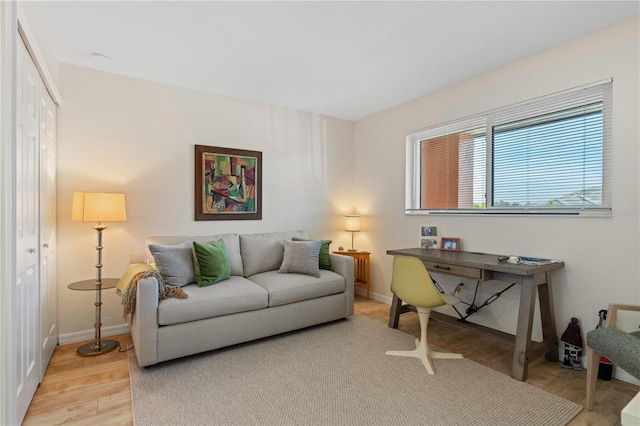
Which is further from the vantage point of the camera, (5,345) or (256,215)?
(256,215)

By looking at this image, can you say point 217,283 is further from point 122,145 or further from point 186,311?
point 122,145

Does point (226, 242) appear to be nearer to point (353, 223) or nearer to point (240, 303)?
point (240, 303)

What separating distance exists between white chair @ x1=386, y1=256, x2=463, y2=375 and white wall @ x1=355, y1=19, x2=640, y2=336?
2.93 ft

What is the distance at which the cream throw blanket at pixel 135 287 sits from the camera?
247 centimetres

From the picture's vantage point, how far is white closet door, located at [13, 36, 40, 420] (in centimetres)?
172

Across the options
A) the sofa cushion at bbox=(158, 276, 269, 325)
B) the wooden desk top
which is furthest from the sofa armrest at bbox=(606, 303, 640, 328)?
the sofa cushion at bbox=(158, 276, 269, 325)

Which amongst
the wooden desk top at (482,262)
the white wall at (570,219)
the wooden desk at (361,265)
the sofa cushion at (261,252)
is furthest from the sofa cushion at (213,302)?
the white wall at (570,219)

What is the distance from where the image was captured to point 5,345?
1302mm

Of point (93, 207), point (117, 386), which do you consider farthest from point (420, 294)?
point (93, 207)

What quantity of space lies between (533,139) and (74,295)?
14.5 feet

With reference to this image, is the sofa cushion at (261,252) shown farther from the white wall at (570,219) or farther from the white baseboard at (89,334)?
the white wall at (570,219)

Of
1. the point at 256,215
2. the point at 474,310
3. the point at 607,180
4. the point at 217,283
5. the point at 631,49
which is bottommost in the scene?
the point at 474,310

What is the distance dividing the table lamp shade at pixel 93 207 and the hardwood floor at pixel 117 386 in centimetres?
114

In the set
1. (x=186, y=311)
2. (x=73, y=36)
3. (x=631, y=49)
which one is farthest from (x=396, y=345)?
(x=73, y=36)
